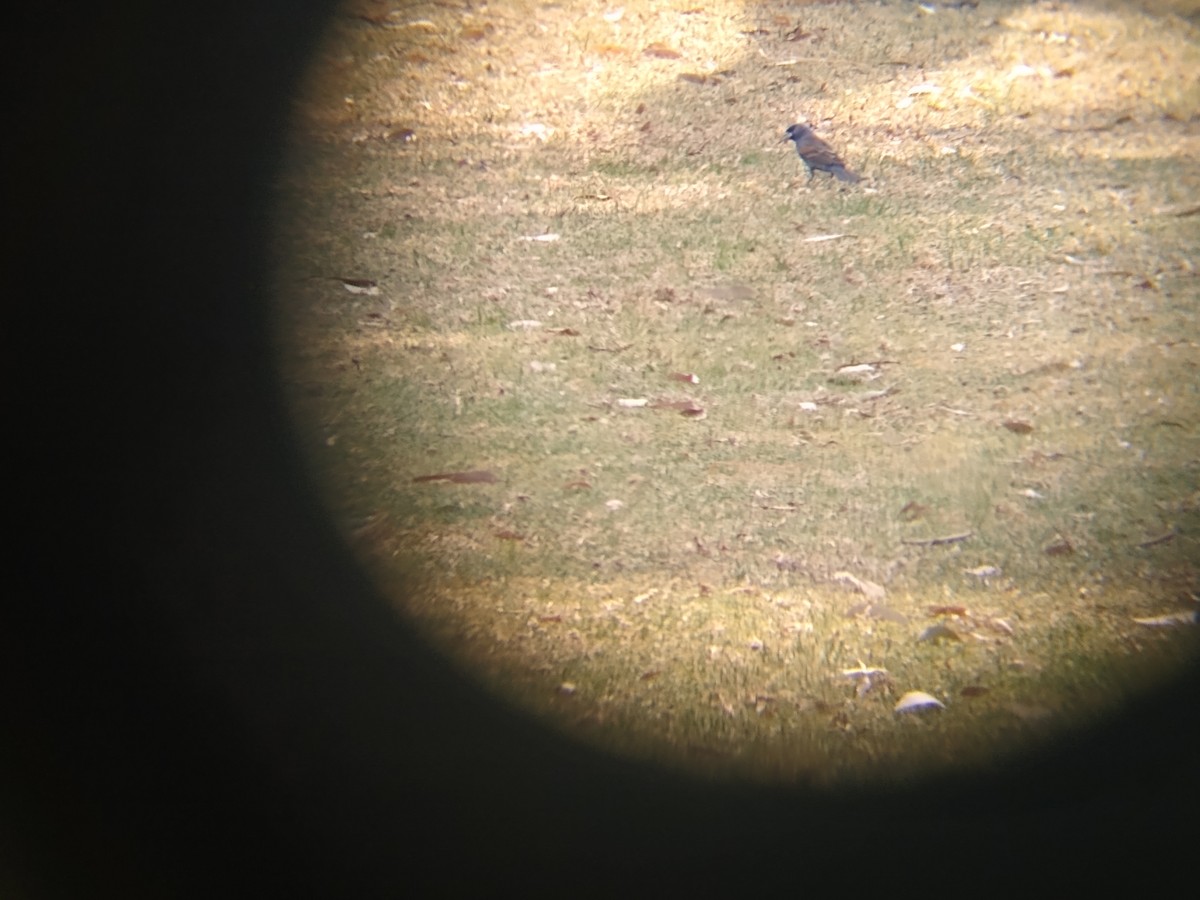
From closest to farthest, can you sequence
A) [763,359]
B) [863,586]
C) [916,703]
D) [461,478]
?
[916,703]
[863,586]
[461,478]
[763,359]

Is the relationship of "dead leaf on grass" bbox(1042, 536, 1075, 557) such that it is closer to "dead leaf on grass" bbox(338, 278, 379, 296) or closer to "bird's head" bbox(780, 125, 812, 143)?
"bird's head" bbox(780, 125, 812, 143)

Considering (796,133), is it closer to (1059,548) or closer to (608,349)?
(608,349)

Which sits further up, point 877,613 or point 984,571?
point 984,571

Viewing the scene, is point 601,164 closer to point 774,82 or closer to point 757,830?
point 774,82

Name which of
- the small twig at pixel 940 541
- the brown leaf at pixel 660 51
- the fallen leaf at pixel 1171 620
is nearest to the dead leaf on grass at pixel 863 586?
the small twig at pixel 940 541

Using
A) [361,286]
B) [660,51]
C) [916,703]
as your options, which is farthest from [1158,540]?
[361,286]
